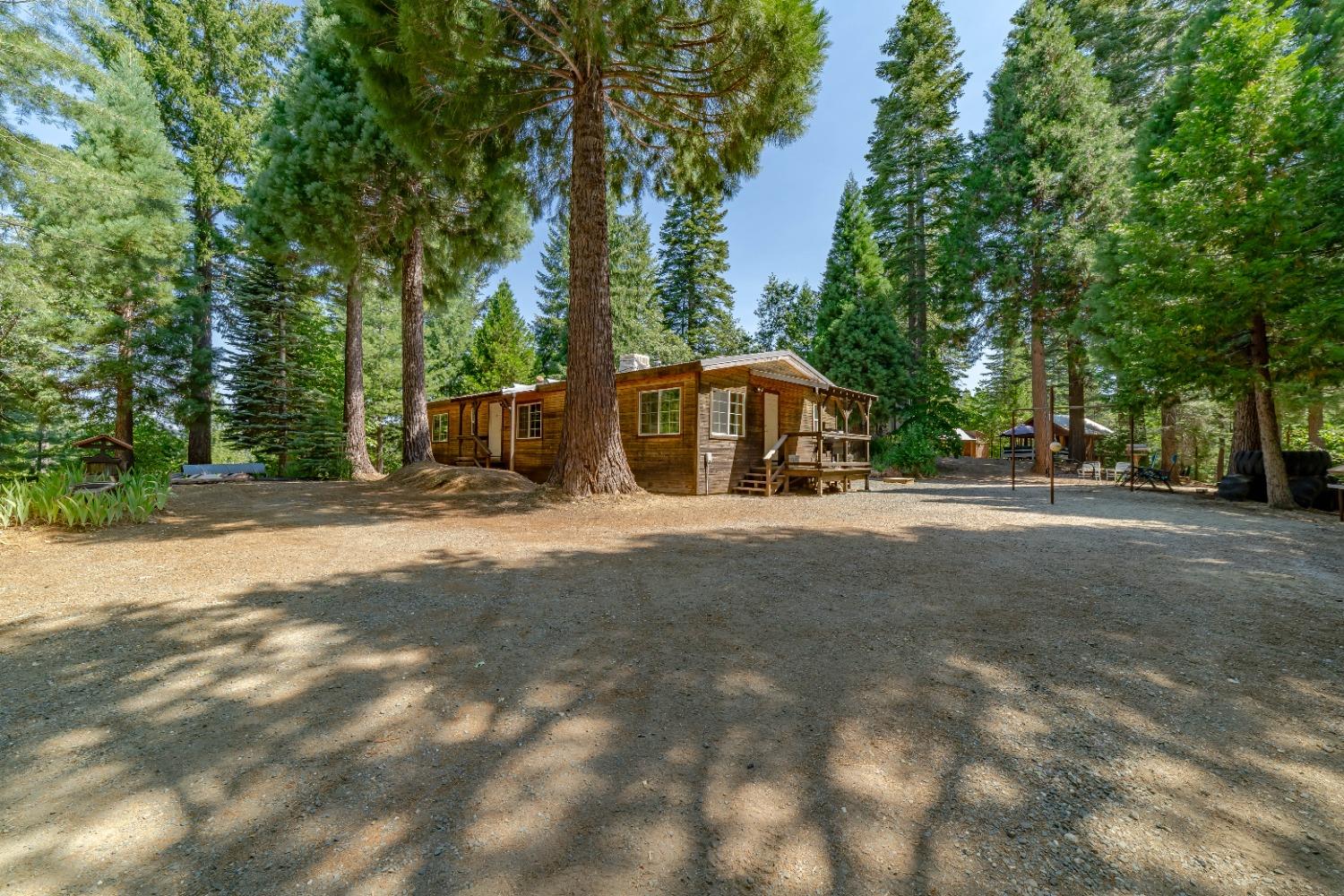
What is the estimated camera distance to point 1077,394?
18.2 meters

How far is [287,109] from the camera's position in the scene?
11.5 m

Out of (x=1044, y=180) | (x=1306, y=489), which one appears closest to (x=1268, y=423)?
(x=1306, y=489)

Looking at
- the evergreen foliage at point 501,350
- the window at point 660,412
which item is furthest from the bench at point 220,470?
the evergreen foliage at point 501,350

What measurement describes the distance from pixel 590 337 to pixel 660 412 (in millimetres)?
3735

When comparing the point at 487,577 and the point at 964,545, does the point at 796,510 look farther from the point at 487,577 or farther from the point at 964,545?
the point at 487,577

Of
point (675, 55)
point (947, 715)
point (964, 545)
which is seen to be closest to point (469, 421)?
point (675, 55)

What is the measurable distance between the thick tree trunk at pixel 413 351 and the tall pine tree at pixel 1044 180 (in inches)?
680

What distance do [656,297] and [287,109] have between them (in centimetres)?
2110

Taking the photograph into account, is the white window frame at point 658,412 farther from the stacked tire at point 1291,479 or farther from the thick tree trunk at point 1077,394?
the thick tree trunk at point 1077,394

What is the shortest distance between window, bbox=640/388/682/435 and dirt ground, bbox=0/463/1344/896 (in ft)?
24.1

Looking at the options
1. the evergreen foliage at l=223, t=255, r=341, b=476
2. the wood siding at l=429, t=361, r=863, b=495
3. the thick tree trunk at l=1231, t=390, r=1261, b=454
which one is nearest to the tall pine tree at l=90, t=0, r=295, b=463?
the evergreen foliage at l=223, t=255, r=341, b=476

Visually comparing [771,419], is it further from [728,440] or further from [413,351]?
[413,351]

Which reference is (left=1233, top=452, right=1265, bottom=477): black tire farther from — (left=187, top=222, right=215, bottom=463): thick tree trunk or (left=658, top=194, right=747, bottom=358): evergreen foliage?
(left=187, top=222, right=215, bottom=463): thick tree trunk

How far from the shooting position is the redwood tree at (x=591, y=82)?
7.57 meters
